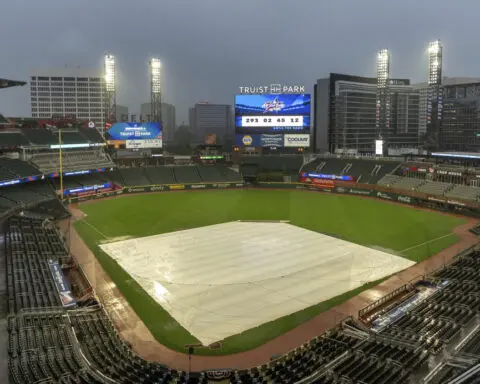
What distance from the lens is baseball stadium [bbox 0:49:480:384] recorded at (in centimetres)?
1415

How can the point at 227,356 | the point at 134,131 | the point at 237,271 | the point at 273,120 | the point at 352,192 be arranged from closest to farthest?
the point at 227,356 → the point at 237,271 → the point at 352,192 → the point at 273,120 → the point at 134,131

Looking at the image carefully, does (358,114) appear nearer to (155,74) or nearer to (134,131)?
(155,74)

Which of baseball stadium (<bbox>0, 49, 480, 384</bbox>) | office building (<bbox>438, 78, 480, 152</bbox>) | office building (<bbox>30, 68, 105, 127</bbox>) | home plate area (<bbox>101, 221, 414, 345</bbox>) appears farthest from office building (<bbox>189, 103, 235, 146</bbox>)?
home plate area (<bbox>101, 221, 414, 345</bbox>)

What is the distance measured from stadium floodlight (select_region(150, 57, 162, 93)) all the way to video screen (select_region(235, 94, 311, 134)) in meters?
16.4

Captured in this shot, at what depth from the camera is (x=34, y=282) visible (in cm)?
2128

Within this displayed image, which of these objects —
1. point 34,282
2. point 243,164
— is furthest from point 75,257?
point 243,164

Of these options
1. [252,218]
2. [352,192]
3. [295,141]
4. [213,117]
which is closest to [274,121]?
[295,141]

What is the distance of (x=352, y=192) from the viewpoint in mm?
57844

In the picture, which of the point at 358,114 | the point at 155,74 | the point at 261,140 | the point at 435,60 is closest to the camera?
the point at 261,140

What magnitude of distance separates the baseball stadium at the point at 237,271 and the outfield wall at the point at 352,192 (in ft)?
0.96

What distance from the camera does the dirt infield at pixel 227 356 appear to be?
1598cm

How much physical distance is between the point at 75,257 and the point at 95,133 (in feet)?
129

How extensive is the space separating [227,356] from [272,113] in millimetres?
47814

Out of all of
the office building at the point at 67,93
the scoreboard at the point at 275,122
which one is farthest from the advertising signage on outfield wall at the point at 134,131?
the office building at the point at 67,93
